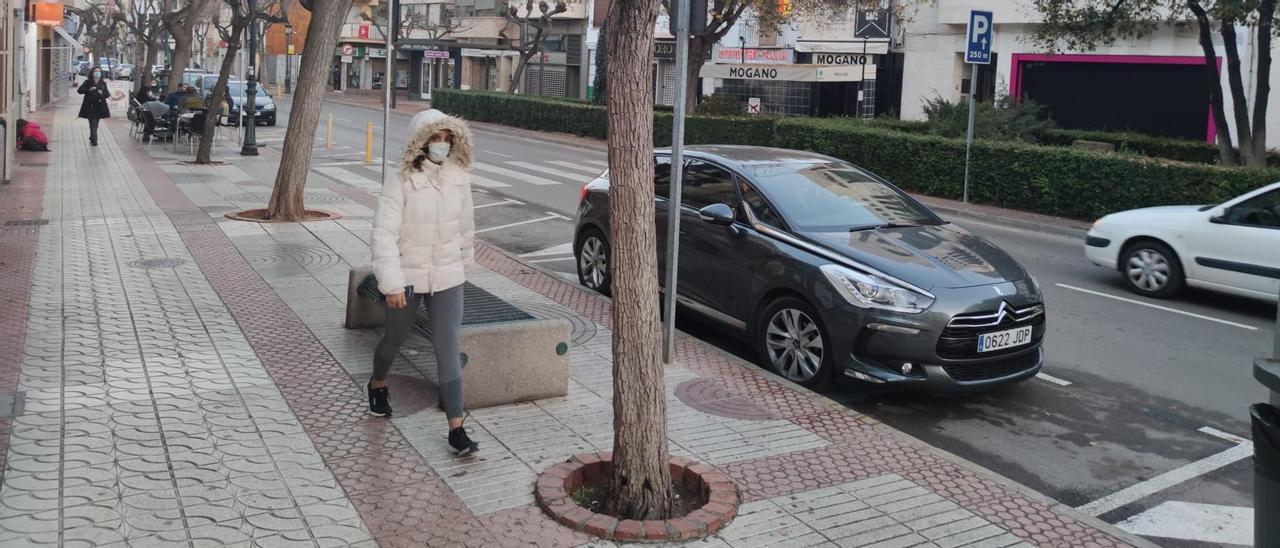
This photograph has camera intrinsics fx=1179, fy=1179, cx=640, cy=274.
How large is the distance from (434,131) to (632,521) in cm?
214

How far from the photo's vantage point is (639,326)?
518cm

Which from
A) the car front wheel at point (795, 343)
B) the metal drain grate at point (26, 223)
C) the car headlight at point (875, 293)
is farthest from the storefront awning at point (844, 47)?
the car headlight at point (875, 293)

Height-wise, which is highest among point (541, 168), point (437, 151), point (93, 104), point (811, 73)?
point (811, 73)

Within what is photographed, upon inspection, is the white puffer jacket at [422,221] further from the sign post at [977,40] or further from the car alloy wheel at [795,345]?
the sign post at [977,40]

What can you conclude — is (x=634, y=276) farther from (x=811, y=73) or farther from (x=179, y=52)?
(x=179, y=52)

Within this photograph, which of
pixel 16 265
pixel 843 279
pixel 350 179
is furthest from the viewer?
pixel 350 179

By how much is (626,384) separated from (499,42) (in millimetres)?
55039

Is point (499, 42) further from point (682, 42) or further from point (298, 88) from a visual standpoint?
point (682, 42)

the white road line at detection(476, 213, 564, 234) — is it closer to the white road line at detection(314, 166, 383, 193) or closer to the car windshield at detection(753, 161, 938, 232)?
the white road line at detection(314, 166, 383, 193)

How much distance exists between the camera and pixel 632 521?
5.07m

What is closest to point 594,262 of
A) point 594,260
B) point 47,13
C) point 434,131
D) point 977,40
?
point 594,260

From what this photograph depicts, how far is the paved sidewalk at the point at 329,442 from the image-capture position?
5074 millimetres

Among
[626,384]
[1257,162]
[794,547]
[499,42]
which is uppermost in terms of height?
[499,42]

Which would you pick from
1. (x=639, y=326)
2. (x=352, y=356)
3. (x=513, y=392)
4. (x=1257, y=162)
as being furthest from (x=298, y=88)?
(x=1257, y=162)
